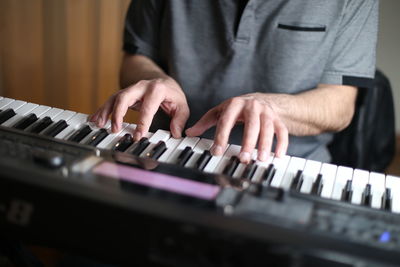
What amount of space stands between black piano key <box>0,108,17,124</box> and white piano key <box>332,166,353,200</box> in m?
0.59

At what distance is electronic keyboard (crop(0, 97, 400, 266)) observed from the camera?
1.69 feet

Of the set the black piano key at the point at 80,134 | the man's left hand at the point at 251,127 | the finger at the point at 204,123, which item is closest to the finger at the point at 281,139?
the man's left hand at the point at 251,127

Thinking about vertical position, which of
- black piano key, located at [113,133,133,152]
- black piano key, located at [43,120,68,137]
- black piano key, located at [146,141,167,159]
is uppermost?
black piano key, located at [146,141,167,159]

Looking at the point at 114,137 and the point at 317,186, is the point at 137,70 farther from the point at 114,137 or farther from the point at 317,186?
the point at 317,186

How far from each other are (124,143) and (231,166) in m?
0.20

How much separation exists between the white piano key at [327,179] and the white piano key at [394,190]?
0.29ft

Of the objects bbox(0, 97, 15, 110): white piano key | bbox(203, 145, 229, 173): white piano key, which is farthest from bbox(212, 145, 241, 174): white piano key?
bbox(0, 97, 15, 110): white piano key

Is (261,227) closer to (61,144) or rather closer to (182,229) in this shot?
(182,229)

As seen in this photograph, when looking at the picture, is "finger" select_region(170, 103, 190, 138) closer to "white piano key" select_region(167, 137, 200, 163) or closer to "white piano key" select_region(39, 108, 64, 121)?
"white piano key" select_region(167, 137, 200, 163)

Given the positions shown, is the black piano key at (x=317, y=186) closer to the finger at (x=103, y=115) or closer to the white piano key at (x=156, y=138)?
the white piano key at (x=156, y=138)

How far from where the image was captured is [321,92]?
1.21m

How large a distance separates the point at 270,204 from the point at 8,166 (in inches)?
12.5

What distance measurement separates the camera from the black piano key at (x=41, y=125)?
2.96 feet

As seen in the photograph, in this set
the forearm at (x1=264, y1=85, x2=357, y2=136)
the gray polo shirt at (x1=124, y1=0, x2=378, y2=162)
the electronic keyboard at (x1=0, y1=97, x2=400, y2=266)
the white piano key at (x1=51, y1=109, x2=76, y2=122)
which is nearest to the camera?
the electronic keyboard at (x1=0, y1=97, x2=400, y2=266)
